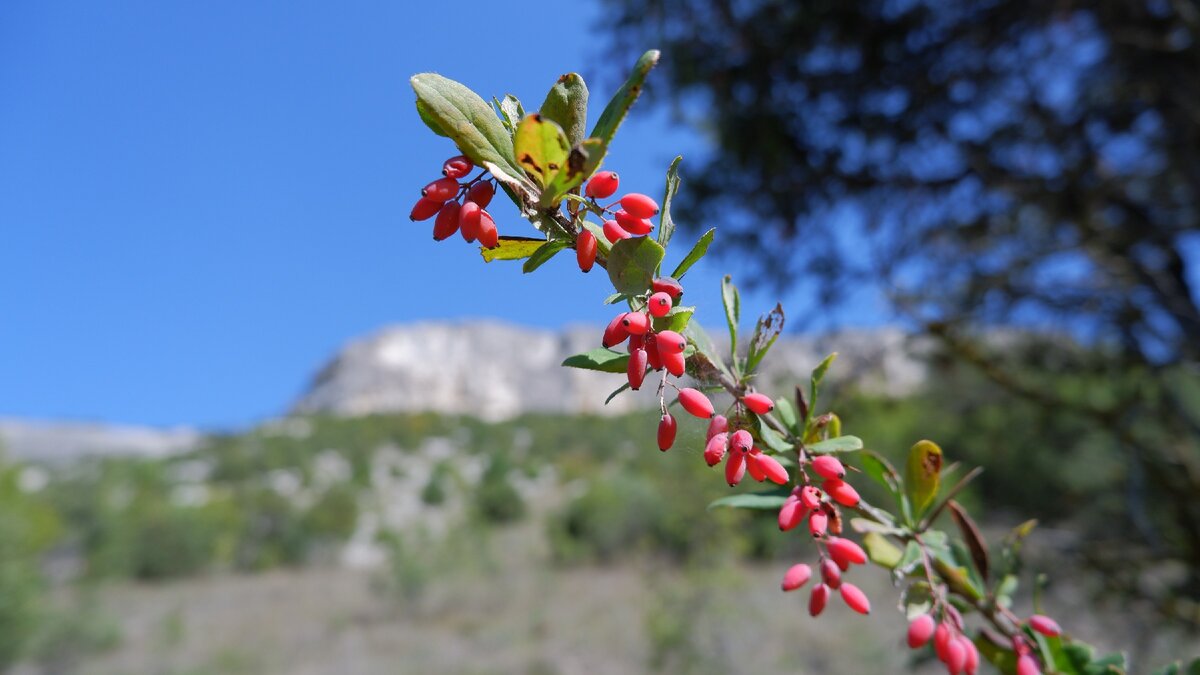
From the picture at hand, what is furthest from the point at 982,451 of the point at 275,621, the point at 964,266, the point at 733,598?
the point at 275,621

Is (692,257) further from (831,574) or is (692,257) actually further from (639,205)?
(831,574)

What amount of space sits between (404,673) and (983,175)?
632 centimetres

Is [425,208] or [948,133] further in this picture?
[948,133]

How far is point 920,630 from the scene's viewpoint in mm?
350

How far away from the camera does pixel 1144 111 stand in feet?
8.07

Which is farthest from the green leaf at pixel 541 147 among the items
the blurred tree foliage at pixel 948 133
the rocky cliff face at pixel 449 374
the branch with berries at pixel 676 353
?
the rocky cliff face at pixel 449 374

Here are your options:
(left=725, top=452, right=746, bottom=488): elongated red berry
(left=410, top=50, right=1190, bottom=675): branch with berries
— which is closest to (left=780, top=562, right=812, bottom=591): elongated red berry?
(left=410, top=50, right=1190, bottom=675): branch with berries

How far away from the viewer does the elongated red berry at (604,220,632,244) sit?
30 centimetres

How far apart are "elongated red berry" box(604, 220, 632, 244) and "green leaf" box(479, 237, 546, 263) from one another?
3 centimetres

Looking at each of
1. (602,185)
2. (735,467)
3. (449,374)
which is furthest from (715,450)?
(449,374)

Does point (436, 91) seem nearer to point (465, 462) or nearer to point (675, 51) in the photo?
point (675, 51)

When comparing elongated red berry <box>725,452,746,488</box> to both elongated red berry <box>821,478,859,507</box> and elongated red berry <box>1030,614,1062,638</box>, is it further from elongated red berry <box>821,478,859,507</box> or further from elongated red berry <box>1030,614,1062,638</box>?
elongated red berry <box>1030,614,1062,638</box>

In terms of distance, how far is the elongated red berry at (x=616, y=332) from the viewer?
0.95 feet

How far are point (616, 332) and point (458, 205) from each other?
91 millimetres
